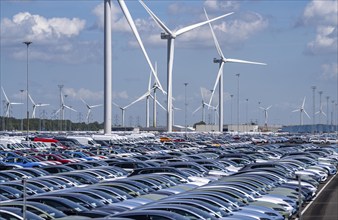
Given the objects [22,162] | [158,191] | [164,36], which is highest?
[164,36]

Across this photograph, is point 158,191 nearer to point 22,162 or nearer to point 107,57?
point 22,162

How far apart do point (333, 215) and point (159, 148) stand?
5651 cm

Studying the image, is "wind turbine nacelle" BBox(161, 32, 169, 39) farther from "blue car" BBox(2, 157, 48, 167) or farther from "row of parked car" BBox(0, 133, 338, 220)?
"blue car" BBox(2, 157, 48, 167)

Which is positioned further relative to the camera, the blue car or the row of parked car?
the blue car

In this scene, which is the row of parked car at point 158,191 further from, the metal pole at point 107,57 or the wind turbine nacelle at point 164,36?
the wind turbine nacelle at point 164,36

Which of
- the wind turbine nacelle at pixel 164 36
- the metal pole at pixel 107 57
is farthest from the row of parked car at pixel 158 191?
the wind turbine nacelle at pixel 164 36

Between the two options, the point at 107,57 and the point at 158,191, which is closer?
the point at 158,191

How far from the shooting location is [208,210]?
28.2 metres

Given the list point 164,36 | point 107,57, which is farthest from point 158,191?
point 164,36

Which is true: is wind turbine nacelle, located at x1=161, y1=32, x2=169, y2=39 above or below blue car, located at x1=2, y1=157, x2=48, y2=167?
above

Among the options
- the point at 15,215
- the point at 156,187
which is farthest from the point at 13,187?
the point at 15,215

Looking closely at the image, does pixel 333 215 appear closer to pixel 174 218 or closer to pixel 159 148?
pixel 174 218

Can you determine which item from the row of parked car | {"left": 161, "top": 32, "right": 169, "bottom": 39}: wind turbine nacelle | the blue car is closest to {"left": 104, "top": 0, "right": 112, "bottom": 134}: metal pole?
{"left": 161, "top": 32, "right": 169, "bottom": 39}: wind turbine nacelle

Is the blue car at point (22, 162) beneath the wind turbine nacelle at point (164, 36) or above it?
beneath
